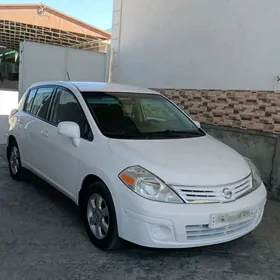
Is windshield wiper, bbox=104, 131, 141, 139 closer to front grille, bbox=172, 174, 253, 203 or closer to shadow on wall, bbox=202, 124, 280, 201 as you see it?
front grille, bbox=172, 174, 253, 203

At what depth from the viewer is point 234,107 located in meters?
5.95

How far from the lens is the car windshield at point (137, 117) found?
368cm

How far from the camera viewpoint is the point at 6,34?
17062 millimetres

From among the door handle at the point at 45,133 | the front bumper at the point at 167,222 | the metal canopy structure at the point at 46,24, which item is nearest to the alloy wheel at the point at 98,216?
the front bumper at the point at 167,222

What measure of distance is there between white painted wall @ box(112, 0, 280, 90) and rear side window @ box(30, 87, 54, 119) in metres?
3.02

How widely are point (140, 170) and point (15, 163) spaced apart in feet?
9.62

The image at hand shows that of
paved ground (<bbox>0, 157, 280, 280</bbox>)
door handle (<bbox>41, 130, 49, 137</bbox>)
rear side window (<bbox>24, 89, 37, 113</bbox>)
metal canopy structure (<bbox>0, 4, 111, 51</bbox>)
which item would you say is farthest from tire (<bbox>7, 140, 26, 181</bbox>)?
metal canopy structure (<bbox>0, 4, 111, 51</bbox>)

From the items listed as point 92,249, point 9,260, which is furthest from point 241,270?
point 9,260

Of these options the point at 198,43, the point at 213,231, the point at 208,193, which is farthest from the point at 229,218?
the point at 198,43

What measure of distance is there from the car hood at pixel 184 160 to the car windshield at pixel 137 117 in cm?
21

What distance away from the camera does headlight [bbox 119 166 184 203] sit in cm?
288

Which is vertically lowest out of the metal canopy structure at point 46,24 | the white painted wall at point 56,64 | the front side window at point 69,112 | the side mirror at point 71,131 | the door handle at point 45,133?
the door handle at point 45,133

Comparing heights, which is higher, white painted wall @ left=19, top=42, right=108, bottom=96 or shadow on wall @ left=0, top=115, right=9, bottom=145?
white painted wall @ left=19, top=42, right=108, bottom=96

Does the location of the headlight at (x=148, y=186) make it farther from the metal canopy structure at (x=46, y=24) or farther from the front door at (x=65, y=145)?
the metal canopy structure at (x=46, y=24)
